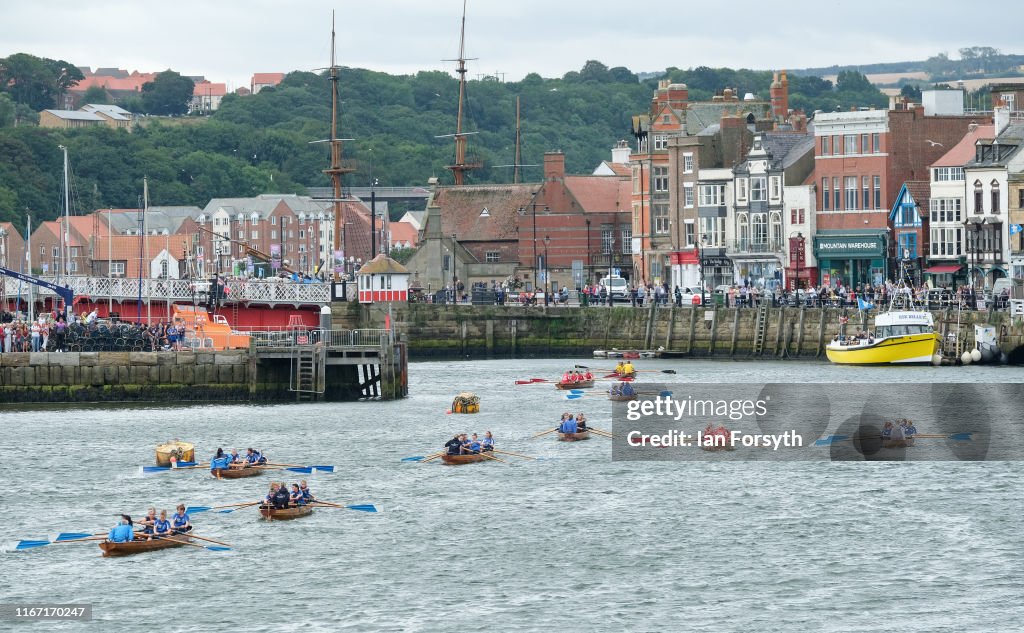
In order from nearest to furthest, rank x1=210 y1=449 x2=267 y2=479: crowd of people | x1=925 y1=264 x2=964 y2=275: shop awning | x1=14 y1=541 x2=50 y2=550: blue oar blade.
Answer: x1=14 y1=541 x2=50 y2=550: blue oar blade → x1=210 y1=449 x2=267 y2=479: crowd of people → x1=925 y1=264 x2=964 y2=275: shop awning

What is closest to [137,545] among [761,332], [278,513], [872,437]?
[278,513]

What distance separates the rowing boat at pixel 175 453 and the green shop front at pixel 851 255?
2581 inches

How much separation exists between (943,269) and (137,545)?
260 feet

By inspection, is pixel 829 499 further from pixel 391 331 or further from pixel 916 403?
pixel 391 331

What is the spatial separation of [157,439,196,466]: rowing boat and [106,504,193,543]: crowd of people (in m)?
12.3

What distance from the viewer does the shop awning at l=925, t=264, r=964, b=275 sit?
12450cm

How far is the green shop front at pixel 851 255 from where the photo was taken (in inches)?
Result: 5133

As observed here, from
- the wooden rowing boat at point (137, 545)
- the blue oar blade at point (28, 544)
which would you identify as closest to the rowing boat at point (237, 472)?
the wooden rowing boat at point (137, 545)

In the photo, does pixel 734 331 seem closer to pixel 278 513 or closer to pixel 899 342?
pixel 899 342

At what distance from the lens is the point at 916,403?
8750 cm

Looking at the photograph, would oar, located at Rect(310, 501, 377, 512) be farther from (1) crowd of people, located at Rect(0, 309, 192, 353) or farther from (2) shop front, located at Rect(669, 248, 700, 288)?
(2) shop front, located at Rect(669, 248, 700, 288)

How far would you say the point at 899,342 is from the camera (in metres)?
103

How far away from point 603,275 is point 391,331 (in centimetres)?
6624

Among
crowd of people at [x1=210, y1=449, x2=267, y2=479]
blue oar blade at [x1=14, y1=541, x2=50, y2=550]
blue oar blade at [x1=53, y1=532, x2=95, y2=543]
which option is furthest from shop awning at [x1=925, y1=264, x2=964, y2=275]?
blue oar blade at [x1=14, y1=541, x2=50, y2=550]
